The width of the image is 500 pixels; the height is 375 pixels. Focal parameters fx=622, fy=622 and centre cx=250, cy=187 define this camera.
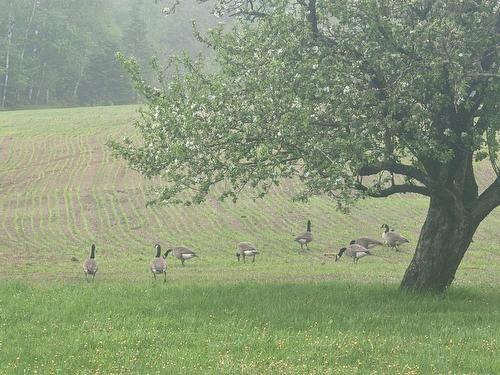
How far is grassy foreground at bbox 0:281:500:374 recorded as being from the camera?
11539mm

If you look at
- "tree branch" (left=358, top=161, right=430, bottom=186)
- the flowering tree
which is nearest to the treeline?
the flowering tree

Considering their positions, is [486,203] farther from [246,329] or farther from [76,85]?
[76,85]

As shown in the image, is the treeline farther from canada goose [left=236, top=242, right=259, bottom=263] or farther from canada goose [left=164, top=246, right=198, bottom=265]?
canada goose [left=164, top=246, right=198, bottom=265]

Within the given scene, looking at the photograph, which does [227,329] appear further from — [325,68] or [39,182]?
[39,182]

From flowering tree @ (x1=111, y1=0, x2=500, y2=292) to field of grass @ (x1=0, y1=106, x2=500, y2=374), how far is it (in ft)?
10.0

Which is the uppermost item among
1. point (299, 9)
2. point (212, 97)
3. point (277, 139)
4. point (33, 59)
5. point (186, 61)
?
point (33, 59)

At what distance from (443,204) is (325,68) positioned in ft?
17.9

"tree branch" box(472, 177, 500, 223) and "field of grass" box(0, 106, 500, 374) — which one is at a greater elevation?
"tree branch" box(472, 177, 500, 223)

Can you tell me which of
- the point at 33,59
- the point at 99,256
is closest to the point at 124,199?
the point at 99,256

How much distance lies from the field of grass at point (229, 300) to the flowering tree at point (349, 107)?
305 centimetres

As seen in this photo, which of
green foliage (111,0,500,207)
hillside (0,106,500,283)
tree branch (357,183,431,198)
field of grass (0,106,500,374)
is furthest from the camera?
hillside (0,106,500,283)

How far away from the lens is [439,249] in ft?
60.6

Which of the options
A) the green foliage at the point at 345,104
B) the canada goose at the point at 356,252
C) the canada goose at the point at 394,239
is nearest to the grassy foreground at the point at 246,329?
the green foliage at the point at 345,104

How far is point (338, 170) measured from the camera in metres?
15.2
